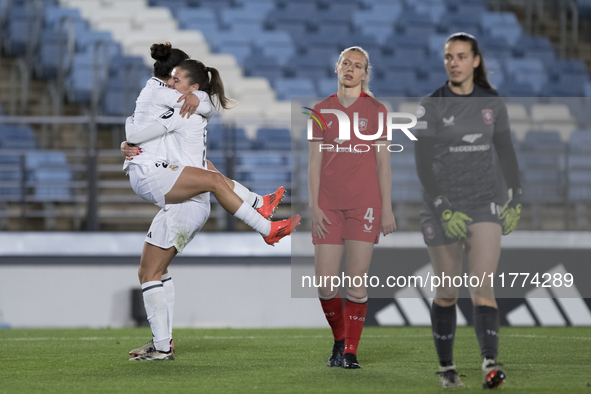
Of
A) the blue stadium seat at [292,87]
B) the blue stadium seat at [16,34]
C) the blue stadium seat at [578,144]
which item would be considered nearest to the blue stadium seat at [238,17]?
the blue stadium seat at [292,87]

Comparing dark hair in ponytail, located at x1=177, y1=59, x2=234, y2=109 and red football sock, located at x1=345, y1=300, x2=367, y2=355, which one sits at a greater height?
dark hair in ponytail, located at x1=177, y1=59, x2=234, y2=109

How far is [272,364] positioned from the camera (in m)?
4.50

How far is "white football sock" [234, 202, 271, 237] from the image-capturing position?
14.8ft

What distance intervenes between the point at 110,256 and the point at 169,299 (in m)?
3.15

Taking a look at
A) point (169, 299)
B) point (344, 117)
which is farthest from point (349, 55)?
point (169, 299)

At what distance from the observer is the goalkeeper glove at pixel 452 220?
11.1 feet

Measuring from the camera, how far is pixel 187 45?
1229cm

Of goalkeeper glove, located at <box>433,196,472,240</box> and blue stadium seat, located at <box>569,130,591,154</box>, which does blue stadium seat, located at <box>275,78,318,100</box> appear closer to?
blue stadium seat, located at <box>569,130,591,154</box>

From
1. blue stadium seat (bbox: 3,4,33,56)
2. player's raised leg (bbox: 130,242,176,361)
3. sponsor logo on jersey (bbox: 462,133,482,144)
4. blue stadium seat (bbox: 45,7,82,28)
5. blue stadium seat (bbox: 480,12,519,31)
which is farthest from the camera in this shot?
blue stadium seat (bbox: 480,12,519,31)

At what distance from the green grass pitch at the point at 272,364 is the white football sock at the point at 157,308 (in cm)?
19

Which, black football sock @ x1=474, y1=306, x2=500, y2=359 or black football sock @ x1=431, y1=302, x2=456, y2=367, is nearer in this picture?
black football sock @ x1=474, y1=306, x2=500, y2=359

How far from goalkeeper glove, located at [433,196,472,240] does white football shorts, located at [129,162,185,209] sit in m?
1.66

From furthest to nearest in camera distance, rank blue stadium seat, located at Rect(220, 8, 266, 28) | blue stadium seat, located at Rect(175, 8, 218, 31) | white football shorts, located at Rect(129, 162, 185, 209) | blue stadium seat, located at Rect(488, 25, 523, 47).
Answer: blue stadium seat, located at Rect(488, 25, 523, 47) < blue stadium seat, located at Rect(220, 8, 266, 28) < blue stadium seat, located at Rect(175, 8, 218, 31) < white football shorts, located at Rect(129, 162, 185, 209)

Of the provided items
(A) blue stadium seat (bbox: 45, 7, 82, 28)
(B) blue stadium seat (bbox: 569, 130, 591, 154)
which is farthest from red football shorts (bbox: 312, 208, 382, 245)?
(A) blue stadium seat (bbox: 45, 7, 82, 28)
